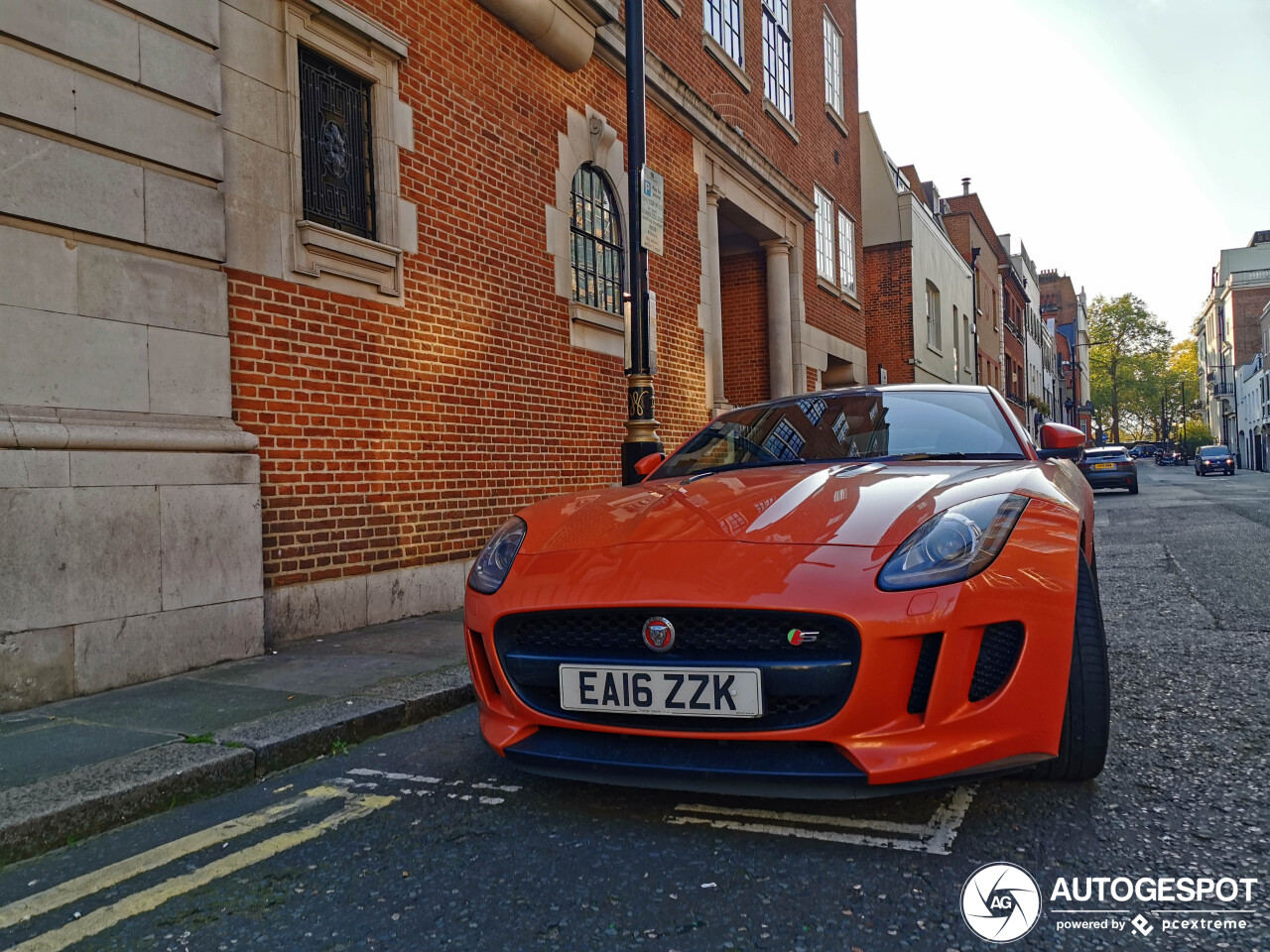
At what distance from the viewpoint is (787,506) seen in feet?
9.36

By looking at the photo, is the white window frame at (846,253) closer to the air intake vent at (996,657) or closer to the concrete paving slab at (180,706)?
the concrete paving slab at (180,706)

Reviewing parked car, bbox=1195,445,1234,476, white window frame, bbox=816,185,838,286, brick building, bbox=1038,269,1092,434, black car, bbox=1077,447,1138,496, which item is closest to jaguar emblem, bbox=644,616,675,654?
white window frame, bbox=816,185,838,286

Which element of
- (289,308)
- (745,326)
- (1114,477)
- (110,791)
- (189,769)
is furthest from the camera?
(1114,477)

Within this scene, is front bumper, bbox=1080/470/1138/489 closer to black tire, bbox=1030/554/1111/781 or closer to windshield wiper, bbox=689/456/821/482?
windshield wiper, bbox=689/456/821/482

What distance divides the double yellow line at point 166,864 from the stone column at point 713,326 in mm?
9414

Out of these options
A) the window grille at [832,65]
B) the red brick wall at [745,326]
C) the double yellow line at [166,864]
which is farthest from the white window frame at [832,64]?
the double yellow line at [166,864]

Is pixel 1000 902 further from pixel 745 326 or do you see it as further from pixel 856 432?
→ pixel 745 326

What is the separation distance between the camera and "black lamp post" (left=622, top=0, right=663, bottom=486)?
6.84 m

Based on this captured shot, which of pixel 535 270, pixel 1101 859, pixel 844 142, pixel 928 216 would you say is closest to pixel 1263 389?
pixel 928 216

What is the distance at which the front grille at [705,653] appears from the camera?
2281 millimetres

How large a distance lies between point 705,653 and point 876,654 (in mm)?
432

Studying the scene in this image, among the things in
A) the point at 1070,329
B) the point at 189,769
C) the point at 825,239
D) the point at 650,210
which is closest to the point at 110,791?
the point at 189,769

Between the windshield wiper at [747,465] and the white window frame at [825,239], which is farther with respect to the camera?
the white window frame at [825,239]

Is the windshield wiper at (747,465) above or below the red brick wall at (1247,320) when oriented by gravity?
below
